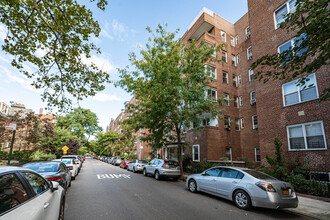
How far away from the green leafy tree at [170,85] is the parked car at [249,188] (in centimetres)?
593

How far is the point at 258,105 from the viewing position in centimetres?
1444

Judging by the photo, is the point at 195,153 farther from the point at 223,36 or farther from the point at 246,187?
the point at 223,36

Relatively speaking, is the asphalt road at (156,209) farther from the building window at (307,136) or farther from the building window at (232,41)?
the building window at (232,41)

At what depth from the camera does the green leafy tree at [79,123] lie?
4575 centimetres

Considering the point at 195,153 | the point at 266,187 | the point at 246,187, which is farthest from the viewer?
the point at 195,153

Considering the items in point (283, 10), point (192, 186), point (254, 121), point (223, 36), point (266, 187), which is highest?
point (223, 36)

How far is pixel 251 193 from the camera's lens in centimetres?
619

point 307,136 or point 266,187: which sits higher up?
point 307,136

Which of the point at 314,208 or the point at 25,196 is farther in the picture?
the point at 314,208

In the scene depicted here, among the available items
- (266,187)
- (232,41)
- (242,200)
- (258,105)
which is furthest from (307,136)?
(232,41)

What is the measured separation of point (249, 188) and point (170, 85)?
8457mm

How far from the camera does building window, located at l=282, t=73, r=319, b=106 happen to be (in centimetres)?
1109

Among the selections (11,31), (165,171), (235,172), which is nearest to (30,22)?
(11,31)

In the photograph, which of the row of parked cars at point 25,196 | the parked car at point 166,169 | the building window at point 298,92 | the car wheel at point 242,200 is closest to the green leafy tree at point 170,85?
the parked car at point 166,169
